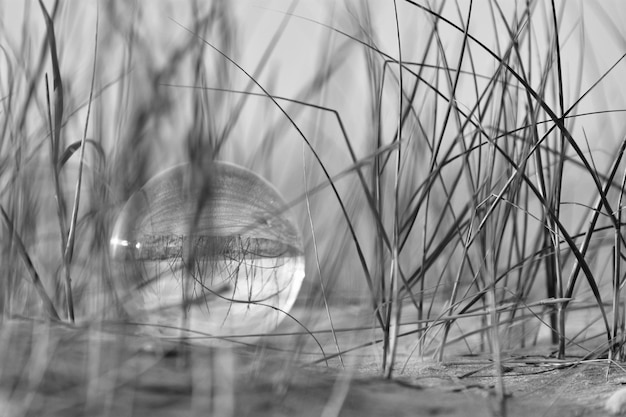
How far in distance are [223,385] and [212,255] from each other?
0.48 metres

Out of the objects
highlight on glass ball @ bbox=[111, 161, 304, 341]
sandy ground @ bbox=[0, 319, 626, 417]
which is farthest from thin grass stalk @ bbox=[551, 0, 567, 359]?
highlight on glass ball @ bbox=[111, 161, 304, 341]

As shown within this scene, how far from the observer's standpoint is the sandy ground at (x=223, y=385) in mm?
897

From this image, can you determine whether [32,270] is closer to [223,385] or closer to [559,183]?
[223,385]

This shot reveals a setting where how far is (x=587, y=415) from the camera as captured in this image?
38.0 inches

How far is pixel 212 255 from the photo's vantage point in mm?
1358

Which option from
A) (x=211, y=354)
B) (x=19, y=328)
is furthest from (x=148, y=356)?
(x=19, y=328)

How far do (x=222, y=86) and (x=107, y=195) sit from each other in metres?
0.32

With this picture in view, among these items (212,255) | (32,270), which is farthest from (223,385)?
(32,270)

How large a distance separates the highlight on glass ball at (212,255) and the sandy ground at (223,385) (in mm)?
236

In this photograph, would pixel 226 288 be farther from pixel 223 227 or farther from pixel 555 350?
pixel 555 350

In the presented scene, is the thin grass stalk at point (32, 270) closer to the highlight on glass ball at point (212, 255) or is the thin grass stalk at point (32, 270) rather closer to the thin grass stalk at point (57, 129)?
the thin grass stalk at point (57, 129)

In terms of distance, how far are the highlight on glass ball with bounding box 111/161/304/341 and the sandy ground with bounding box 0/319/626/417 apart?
9.3 inches

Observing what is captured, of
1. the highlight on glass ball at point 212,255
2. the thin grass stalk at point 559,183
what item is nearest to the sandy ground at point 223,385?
the thin grass stalk at point 559,183

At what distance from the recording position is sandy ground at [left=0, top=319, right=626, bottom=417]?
2.94ft
